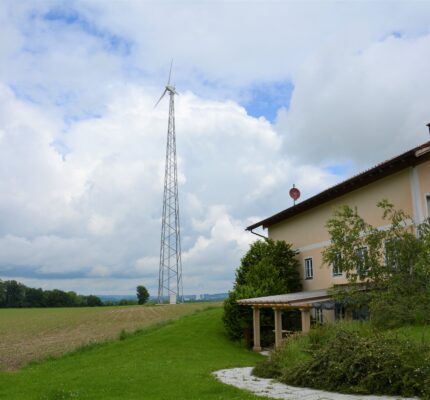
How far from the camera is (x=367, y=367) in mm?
10547

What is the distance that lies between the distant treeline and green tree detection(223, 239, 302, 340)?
10190cm

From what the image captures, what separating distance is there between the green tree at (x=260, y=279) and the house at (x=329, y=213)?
76cm

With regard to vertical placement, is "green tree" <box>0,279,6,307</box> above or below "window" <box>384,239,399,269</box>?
above

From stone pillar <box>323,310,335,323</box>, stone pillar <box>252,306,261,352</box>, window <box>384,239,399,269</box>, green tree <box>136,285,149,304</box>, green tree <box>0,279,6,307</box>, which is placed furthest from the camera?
green tree <box>0,279,6,307</box>

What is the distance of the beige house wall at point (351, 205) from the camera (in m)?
19.0

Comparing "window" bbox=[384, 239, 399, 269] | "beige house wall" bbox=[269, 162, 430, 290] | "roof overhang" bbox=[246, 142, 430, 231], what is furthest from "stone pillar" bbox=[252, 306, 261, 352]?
"window" bbox=[384, 239, 399, 269]

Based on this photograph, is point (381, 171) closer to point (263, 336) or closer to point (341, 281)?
point (341, 281)

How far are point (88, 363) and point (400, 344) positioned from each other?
13319mm

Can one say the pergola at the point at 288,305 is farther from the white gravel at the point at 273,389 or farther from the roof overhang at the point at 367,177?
the white gravel at the point at 273,389

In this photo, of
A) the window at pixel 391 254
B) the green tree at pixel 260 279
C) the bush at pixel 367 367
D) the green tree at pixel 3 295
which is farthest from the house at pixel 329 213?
the green tree at pixel 3 295

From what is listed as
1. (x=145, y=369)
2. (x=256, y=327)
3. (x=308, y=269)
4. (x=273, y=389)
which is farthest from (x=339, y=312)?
(x=273, y=389)

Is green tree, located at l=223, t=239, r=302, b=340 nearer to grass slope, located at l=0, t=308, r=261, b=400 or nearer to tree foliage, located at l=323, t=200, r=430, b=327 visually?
grass slope, located at l=0, t=308, r=261, b=400

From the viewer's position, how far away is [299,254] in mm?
28375

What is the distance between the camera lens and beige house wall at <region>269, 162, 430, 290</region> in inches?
746
